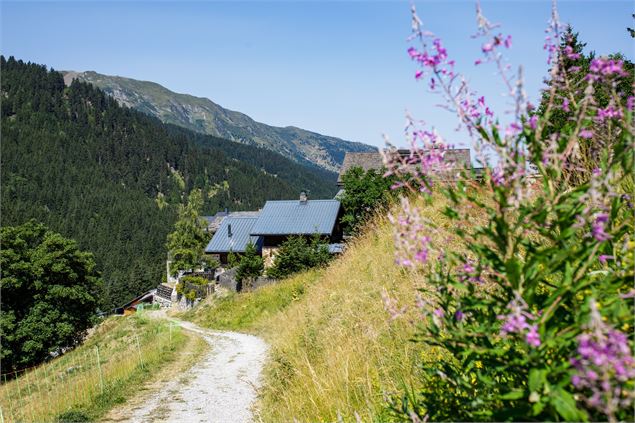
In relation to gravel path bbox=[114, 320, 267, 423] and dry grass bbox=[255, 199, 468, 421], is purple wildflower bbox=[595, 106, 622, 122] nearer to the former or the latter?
dry grass bbox=[255, 199, 468, 421]

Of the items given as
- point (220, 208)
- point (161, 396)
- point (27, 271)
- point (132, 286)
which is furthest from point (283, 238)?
point (220, 208)

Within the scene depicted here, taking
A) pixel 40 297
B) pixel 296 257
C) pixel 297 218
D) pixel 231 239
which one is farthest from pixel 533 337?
pixel 231 239

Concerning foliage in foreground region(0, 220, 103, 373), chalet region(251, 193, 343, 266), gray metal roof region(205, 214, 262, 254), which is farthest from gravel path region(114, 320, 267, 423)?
gray metal roof region(205, 214, 262, 254)

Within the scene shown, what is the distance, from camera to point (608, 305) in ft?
6.51

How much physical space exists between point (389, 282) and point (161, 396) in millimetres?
5810

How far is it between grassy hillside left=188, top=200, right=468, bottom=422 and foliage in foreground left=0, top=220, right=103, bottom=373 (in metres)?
32.9

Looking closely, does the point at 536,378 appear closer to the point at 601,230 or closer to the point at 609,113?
the point at 601,230

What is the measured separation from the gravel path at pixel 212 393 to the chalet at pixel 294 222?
2982 centimetres

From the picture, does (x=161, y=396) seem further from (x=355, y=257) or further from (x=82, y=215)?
(x=82, y=215)

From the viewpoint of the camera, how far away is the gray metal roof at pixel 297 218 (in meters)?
45.6

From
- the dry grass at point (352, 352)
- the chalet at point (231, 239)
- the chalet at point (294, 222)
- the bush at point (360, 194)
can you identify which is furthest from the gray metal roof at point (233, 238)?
the dry grass at point (352, 352)

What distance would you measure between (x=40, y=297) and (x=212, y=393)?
35.2m

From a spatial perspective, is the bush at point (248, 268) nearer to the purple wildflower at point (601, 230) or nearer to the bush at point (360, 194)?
the bush at point (360, 194)

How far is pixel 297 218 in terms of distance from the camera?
47.4m
